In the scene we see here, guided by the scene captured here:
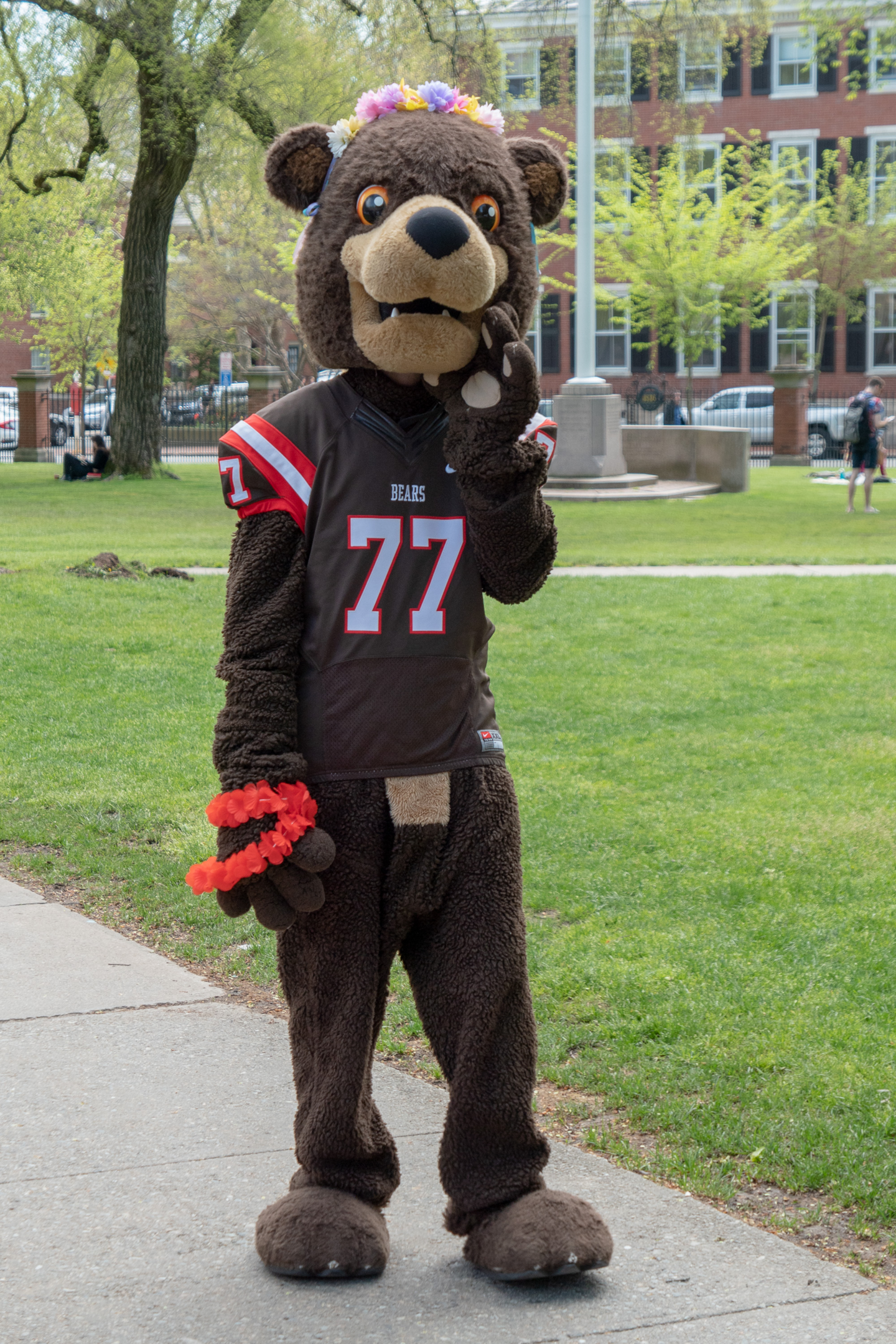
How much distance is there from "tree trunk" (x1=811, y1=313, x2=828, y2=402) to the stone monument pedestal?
81.4 feet

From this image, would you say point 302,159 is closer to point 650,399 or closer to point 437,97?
point 437,97

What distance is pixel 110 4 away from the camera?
1945 centimetres

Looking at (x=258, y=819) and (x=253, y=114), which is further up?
(x=253, y=114)

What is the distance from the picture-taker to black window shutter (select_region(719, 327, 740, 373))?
4709 cm

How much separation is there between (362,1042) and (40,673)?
648 cm

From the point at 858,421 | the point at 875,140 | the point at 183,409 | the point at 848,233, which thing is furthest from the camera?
the point at 183,409

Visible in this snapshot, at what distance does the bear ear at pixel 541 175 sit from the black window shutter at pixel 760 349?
148 ft

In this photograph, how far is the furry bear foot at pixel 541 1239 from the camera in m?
2.69

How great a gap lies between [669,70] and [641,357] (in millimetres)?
28351

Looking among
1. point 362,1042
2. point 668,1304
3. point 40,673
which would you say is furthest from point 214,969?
point 40,673

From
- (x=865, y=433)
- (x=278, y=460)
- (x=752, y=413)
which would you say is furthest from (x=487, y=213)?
(x=752, y=413)

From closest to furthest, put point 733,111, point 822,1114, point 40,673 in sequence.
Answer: point 822,1114 → point 40,673 → point 733,111

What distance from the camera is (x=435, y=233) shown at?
2.61 meters

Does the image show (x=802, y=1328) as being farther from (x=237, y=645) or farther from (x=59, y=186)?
(x=59, y=186)
